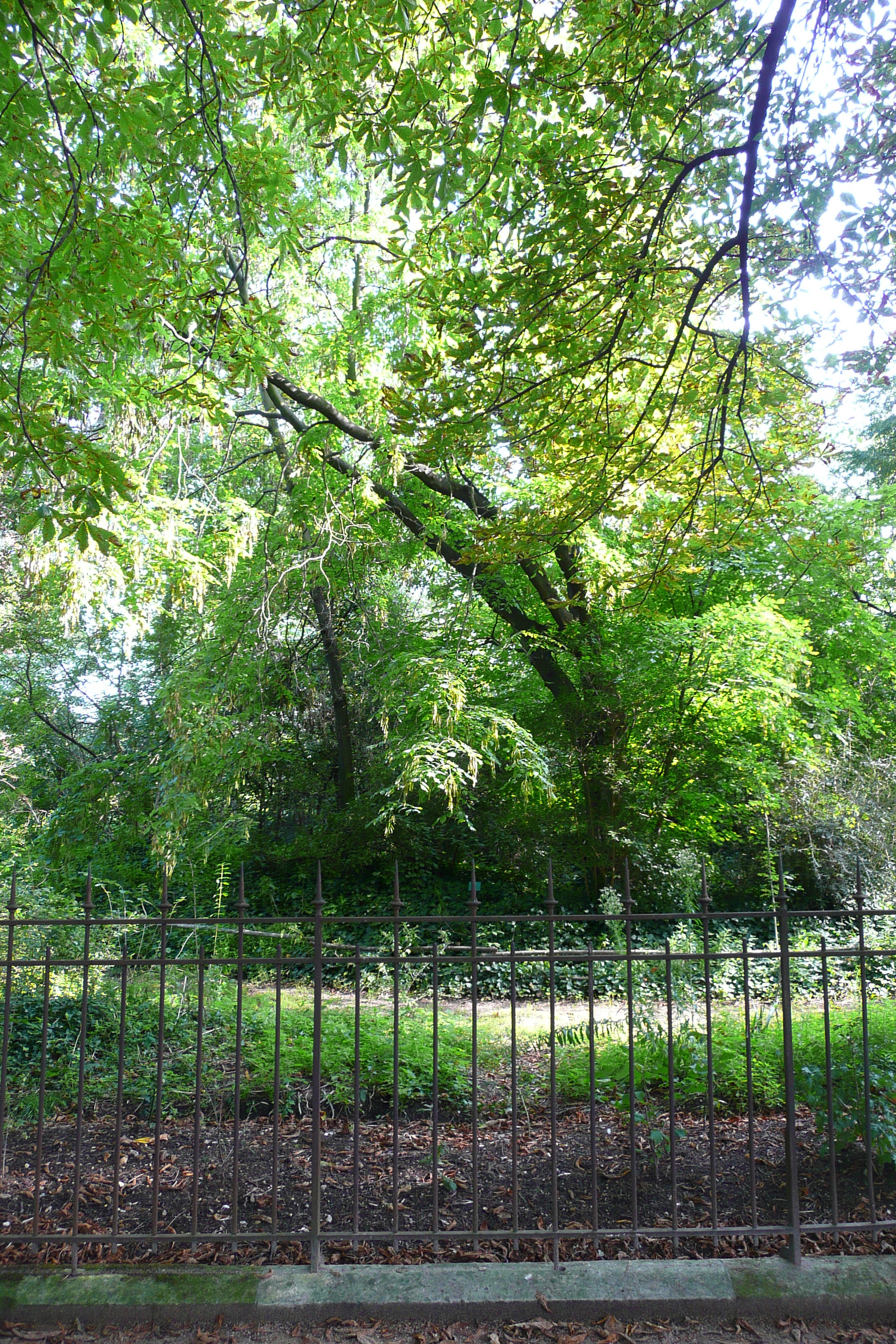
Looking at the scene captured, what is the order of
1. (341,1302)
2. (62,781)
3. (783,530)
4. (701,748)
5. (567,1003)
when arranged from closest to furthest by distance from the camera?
(341,1302), (783,530), (567,1003), (701,748), (62,781)

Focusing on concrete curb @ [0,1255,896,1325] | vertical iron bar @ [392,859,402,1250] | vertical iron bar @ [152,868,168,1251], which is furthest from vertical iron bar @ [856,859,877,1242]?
vertical iron bar @ [152,868,168,1251]

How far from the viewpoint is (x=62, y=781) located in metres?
13.6

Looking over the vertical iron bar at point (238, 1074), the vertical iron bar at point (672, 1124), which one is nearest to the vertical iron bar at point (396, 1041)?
the vertical iron bar at point (238, 1074)

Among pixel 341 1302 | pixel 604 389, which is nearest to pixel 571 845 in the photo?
pixel 604 389

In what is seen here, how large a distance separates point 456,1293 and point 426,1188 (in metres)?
0.84

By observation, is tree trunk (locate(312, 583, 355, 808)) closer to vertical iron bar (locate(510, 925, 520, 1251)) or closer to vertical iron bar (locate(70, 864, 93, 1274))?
vertical iron bar (locate(70, 864, 93, 1274))

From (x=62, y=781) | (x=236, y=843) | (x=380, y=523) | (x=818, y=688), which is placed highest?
(x=380, y=523)

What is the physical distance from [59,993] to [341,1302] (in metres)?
4.37

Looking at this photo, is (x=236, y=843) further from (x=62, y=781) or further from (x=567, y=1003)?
(x=567, y=1003)

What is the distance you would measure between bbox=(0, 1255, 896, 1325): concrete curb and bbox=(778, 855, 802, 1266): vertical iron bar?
0.11 m

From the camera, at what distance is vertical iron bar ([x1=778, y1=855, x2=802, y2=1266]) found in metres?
3.29

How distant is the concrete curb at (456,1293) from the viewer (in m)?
3.07

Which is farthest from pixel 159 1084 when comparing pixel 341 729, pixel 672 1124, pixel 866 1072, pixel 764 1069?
pixel 341 729

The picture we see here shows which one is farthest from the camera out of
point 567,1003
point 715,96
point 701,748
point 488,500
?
point 488,500
